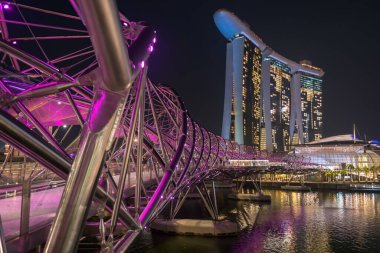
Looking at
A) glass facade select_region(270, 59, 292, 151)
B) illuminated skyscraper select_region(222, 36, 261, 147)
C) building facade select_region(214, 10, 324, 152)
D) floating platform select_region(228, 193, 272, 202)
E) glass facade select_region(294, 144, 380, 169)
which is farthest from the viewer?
glass facade select_region(270, 59, 292, 151)

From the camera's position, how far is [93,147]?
3.55 metres

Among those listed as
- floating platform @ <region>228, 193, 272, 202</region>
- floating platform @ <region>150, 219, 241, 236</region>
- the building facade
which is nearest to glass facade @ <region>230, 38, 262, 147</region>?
the building facade

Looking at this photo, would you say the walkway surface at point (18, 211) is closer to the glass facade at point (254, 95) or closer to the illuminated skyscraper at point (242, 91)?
the glass facade at point (254, 95)

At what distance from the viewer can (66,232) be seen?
3.39 meters

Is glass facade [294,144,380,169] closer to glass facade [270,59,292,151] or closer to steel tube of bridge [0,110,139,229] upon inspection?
glass facade [270,59,292,151]

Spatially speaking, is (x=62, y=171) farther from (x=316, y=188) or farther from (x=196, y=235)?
(x=316, y=188)

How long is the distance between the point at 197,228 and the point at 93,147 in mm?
28363

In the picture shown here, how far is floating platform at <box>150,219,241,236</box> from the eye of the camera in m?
30.3

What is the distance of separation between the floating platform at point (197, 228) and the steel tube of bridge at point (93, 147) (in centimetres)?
2806

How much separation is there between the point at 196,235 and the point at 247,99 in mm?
130720

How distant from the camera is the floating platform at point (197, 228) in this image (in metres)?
30.3

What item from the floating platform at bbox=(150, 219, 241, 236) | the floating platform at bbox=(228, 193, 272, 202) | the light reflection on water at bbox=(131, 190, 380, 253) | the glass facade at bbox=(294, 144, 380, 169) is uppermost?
the glass facade at bbox=(294, 144, 380, 169)

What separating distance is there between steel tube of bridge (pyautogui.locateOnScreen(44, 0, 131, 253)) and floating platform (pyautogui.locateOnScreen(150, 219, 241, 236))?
2806cm

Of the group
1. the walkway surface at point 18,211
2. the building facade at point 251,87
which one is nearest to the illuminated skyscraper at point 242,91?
the building facade at point 251,87
